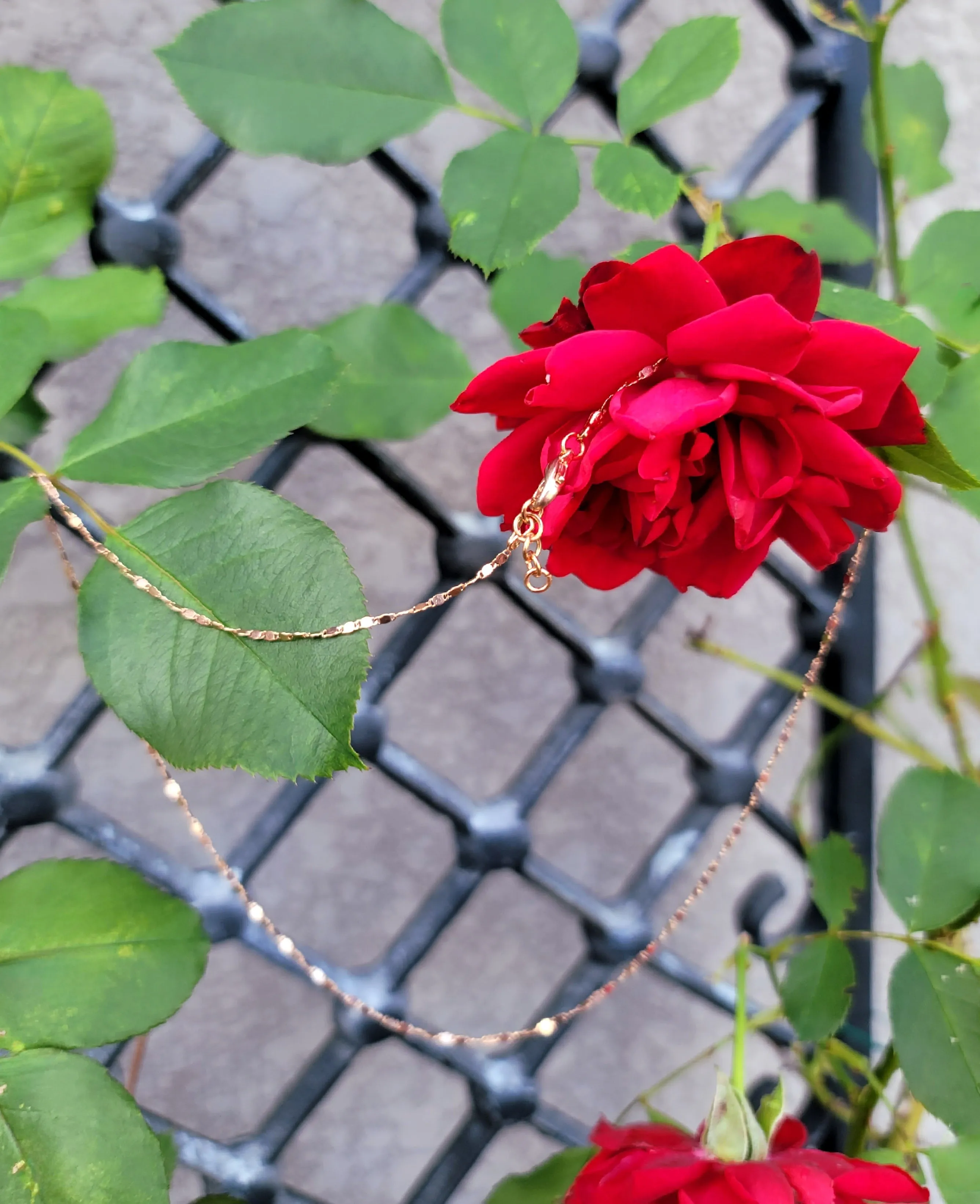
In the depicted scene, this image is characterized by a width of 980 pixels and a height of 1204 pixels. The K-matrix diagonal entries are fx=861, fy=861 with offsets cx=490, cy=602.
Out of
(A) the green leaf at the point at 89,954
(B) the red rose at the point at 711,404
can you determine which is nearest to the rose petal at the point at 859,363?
(B) the red rose at the point at 711,404

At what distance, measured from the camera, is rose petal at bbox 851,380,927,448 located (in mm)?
166

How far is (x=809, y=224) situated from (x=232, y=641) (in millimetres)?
246

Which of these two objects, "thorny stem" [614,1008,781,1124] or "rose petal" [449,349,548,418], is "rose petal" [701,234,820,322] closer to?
"rose petal" [449,349,548,418]

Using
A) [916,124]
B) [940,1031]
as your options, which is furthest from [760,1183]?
[916,124]

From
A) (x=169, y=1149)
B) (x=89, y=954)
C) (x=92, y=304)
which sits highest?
(x=92, y=304)

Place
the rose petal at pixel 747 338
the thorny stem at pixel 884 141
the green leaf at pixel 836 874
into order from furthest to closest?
the green leaf at pixel 836 874, the thorny stem at pixel 884 141, the rose petal at pixel 747 338

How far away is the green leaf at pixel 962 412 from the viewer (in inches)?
8.8

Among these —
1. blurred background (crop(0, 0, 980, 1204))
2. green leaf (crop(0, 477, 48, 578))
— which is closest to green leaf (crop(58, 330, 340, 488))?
green leaf (crop(0, 477, 48, 578))

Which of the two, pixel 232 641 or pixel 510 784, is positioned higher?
pixel 232 641

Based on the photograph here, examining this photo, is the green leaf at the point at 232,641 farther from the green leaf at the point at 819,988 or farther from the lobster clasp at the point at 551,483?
the green leaf at the point at 819,988

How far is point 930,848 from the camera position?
294 millimetres

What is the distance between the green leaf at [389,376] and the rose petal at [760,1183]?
0.21 metres

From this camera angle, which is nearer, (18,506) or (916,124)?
(18,506)

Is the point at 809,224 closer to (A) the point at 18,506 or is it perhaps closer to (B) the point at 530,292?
(B) the point at 530,292
